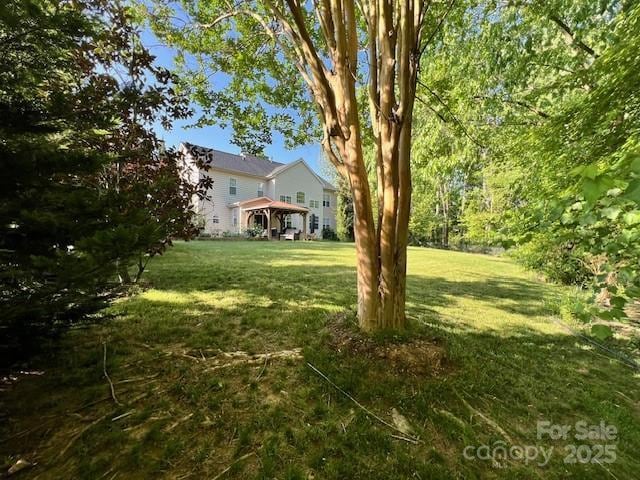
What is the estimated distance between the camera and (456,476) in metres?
1.81

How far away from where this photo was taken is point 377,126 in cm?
321

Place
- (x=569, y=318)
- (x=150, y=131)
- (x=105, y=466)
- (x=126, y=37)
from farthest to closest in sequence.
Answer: (x=569, y=318), (x=150, y=131), (x=126, y=37), (x=105, y=466)

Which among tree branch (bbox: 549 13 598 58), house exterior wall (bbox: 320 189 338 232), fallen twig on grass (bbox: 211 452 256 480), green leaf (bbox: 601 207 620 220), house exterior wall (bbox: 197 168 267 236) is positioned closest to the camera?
green leaf (bbox: 601 207 620 220)

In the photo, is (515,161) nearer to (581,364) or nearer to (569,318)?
(569,318)

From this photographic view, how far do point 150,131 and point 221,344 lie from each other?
3087 mm

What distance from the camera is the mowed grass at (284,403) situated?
1.79m

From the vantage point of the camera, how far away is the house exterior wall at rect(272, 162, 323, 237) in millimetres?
26280

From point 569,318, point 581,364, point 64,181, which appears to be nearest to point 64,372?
point 64,181

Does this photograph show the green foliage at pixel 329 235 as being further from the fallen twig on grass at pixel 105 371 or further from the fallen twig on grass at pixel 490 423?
the fallen twig on grass at pixel 490 423

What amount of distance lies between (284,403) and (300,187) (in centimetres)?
2631

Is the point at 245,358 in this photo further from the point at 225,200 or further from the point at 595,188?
the point at 225,200

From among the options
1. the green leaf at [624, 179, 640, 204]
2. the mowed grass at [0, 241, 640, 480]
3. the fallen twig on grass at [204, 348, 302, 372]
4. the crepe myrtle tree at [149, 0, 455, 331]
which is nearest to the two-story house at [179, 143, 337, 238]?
the crepe myrtle tree at [149, 0, 455, 331]

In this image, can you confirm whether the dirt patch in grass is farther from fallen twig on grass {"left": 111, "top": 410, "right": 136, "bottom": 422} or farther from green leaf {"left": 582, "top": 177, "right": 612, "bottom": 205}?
green leaf {"left": 582, "top": 177, "right": 612, "bottom": 205}

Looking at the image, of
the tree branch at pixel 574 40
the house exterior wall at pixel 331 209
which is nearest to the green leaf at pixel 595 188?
the tree branch at pixel 574 40
